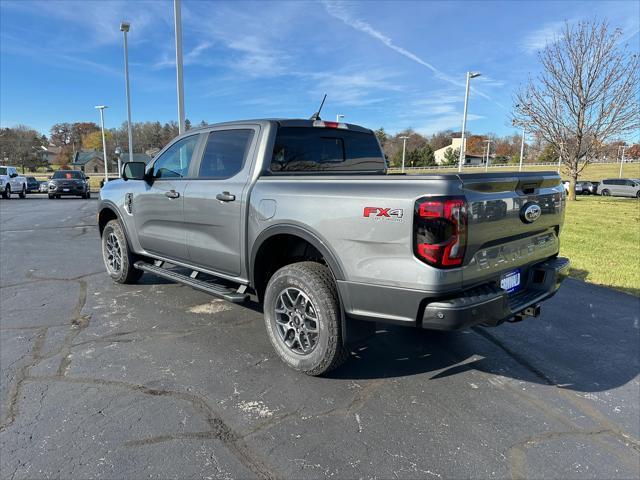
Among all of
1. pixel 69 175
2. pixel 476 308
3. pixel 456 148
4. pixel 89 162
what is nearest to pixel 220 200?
pixel 476 308

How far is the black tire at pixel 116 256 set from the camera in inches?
214

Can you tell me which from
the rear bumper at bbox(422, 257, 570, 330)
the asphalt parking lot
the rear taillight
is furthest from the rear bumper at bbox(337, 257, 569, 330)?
the asphalt parking lot

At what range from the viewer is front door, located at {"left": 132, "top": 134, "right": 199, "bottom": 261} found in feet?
Answer: 14.4

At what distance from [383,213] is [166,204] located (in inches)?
111

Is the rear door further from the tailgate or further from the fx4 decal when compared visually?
the tailgate

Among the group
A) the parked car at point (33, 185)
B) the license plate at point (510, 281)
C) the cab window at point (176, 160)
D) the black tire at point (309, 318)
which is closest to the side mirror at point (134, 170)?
the cab window at point (176, 160)

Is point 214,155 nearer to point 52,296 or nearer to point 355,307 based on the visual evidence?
point 355,307

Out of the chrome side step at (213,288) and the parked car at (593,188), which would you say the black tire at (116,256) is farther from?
the parked car at (593,188)

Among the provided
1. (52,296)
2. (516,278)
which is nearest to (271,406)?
(516,278)

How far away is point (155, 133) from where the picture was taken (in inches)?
3231

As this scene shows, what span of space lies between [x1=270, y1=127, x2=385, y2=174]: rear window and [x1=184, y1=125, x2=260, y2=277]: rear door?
258mm

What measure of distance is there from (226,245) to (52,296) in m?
2.81

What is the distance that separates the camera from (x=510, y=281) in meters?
3.09

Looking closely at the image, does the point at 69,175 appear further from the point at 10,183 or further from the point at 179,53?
the point at 179,53
